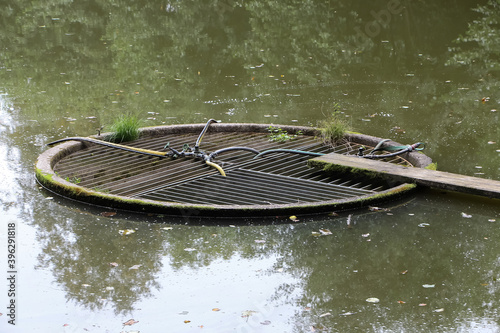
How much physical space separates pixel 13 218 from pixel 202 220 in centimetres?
167

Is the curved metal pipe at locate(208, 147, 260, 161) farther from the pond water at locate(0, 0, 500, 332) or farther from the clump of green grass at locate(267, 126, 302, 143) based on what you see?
the pond water at locate(0, 0, 500, 332)

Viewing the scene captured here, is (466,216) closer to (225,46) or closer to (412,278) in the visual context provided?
(412,278)

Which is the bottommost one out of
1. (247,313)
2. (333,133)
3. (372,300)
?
(247,313)

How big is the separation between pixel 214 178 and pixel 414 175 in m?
1.93

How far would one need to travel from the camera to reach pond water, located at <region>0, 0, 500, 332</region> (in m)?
4.69

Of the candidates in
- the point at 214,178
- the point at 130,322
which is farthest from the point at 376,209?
the point at 130,322

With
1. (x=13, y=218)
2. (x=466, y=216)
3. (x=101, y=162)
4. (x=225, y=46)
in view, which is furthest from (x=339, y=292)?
(x=225, y=46)

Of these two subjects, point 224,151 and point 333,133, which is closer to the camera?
point 224,151

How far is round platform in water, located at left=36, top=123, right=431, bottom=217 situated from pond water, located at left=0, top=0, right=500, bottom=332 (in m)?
0.14

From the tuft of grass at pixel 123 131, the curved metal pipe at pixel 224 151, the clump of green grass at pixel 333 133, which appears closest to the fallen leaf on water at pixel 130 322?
the curved metal pipe at pixel 224 151

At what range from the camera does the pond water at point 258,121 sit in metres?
4.69

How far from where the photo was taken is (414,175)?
673cm

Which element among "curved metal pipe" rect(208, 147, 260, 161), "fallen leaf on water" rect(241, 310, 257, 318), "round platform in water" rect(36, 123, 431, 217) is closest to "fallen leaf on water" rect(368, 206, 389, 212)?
"round platform in water" rect(36, 123, 431, 217)

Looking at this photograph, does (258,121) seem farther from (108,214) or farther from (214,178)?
(108,214)
